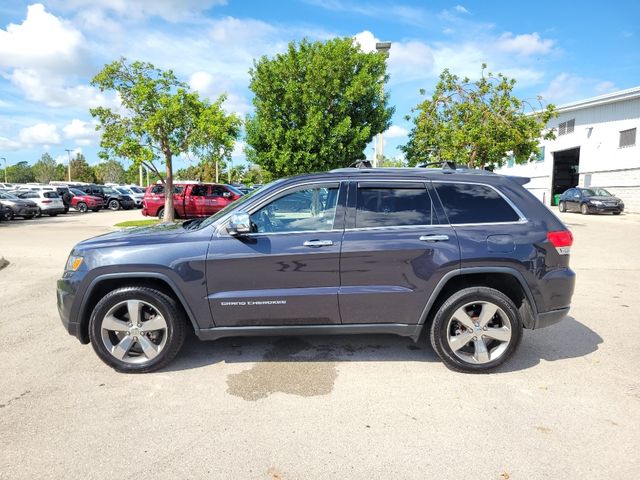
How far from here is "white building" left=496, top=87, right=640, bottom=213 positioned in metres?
29.0

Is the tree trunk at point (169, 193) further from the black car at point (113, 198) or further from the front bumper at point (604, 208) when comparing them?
the front bumper at point (604, 208)

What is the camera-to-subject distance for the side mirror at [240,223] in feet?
11.4

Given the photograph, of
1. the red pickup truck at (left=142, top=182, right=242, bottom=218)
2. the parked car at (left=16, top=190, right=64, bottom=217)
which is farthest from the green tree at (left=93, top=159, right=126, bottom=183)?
the red pickup truck at (left=142, top=182, right=242, bottom=218)

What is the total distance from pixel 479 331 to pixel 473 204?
113 centimetres

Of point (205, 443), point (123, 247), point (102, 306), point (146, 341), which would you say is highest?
point (123, 247)

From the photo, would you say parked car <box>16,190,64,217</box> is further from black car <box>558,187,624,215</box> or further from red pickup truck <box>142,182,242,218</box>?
black car <box>558,187,624,215</box>

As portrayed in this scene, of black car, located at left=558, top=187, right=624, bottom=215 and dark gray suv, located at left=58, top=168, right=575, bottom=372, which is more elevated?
black car, located at left=558, top=187, right=624, bottom=215

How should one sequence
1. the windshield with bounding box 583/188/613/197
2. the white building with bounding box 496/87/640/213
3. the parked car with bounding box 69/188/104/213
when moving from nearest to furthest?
1. the windshield with bounding box 583/188/613/197
2. the parked car with bounding box 69/188/104/213
3. the white building with bounding box 496/87/640/213

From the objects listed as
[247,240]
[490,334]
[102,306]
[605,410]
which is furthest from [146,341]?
[605,410]

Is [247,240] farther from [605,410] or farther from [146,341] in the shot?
[605,410]

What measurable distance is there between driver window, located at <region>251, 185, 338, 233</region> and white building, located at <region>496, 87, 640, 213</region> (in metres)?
32.1

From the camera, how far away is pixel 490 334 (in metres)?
3.71

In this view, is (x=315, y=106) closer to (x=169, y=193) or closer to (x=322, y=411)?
(x=169, y=193)

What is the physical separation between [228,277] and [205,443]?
1.32 meters
